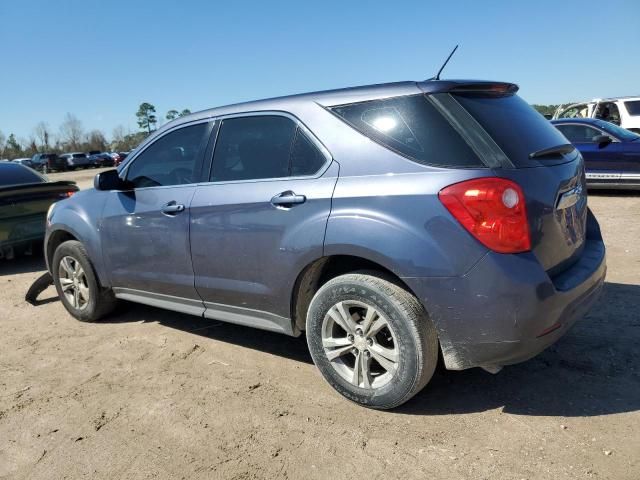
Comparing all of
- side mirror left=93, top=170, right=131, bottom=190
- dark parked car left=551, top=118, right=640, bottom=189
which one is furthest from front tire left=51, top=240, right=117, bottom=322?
dark parked car left=551, top=118, right=640, bottom=189

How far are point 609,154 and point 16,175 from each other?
10.2m

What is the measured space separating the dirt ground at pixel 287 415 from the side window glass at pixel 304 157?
1.37 metres

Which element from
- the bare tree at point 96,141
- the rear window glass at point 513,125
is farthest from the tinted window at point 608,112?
the bare tree at point 96,141

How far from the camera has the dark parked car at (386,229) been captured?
8.33 ft

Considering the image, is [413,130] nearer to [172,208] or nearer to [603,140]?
[172,208]

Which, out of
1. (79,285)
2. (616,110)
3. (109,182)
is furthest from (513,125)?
(616,110)

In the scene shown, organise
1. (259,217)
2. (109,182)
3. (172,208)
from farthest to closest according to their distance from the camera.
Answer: (109,182), (172,208), (259,217)

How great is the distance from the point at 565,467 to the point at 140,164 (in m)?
3.61

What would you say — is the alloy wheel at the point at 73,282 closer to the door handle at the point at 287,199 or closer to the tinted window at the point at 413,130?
the door handle at the point at 287,199

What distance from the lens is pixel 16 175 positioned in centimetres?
800

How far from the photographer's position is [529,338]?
8.33 ft

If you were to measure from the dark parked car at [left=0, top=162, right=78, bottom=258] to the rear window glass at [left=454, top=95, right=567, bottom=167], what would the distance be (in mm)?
6486

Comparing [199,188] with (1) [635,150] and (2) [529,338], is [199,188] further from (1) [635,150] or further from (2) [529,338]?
(1) [635,150]

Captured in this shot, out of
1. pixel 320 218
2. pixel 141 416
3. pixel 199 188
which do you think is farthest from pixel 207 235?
pixel 141 416
